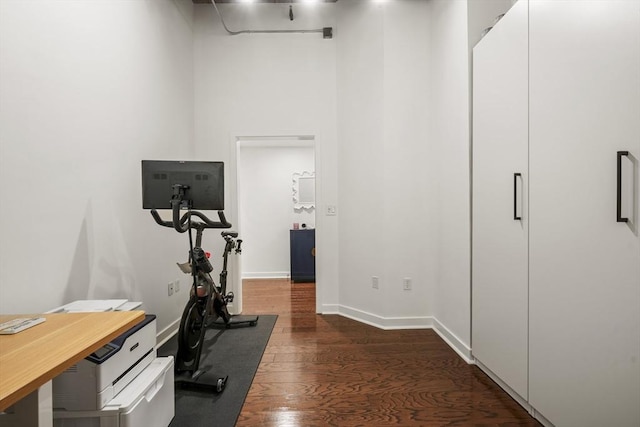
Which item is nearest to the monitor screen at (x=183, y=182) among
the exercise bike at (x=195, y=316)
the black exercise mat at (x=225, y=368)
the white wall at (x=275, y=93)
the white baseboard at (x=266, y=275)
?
the exercise bike at (x=195, y=316)

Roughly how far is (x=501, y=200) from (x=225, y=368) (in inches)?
90.9

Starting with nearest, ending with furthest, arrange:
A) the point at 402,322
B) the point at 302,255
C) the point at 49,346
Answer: the point at 49,346
the point at 402,322
the point at 302,255

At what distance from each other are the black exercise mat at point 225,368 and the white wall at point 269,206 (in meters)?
2.24

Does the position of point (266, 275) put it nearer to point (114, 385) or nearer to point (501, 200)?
point (114, 385)

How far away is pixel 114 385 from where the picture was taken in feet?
4.29

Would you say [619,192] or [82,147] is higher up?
[82,147]

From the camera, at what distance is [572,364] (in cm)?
143

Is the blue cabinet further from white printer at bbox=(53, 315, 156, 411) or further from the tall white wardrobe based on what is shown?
white printer at bbox=(53, 315, 156, 411)

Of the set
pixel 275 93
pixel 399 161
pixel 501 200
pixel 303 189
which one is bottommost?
pixel 501 200

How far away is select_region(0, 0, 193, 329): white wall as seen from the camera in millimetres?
1397

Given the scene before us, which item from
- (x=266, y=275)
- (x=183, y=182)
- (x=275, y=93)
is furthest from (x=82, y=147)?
(x=266, y=275)

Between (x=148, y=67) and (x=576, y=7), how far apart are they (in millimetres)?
2927

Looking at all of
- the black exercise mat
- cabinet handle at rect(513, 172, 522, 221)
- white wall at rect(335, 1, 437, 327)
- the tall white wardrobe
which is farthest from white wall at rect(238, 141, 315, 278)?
cabinet handle at rect(513, 172, 522, 221)

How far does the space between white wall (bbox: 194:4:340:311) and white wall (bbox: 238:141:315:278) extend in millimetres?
2081
